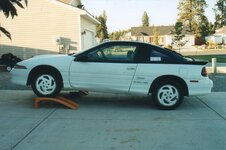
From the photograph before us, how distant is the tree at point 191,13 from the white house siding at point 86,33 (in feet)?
168

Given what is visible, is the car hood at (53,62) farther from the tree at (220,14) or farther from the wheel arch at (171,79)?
the tree at (220,14)

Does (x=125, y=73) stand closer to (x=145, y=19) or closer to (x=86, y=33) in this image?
(x=86, y=33)

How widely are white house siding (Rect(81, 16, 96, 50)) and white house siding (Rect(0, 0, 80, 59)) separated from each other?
40.5 inches

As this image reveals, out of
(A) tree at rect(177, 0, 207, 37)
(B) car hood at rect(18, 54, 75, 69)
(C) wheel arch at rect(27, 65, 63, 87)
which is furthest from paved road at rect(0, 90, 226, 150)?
A: (A) tree at rect(177, 0, 207, 37)

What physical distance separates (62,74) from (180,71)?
2744mm

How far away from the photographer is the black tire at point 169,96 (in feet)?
25.1

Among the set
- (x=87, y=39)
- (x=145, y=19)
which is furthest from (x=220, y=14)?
(x=87, y=39)

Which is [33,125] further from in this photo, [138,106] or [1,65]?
[1,65]

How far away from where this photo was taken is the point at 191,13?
71.6 m

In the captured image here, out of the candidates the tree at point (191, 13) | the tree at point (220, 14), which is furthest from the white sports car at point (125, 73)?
the tree at point (220, 14)

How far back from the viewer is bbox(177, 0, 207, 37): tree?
7156 cm

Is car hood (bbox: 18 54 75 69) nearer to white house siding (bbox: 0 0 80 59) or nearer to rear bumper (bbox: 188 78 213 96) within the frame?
rear bumper (bbox: 188 78 213 96)

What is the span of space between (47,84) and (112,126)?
246cm

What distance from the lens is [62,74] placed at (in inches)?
310
